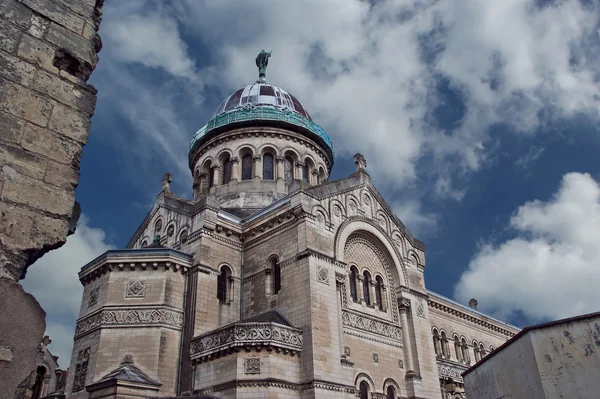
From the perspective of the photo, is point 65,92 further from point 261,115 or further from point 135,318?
point 261,115

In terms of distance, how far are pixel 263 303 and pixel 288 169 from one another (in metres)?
10.5

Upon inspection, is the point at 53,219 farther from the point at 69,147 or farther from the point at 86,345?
the point at 86,345

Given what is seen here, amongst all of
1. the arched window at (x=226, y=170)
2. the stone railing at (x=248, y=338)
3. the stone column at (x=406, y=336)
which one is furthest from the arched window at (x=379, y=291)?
the arched window at (x=226, y=170)

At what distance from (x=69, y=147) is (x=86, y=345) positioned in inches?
663

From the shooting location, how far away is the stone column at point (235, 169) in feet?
95.1

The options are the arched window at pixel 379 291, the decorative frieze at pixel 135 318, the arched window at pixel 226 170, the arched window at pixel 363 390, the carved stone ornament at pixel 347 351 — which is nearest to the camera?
the decorative frieze at pixel 135 318

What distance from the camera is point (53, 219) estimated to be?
4.83m

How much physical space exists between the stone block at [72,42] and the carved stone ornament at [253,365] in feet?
45.0

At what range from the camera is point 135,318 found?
19.6 metres

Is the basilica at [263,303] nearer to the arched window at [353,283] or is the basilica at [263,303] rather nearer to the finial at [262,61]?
the arched window at [353,283]

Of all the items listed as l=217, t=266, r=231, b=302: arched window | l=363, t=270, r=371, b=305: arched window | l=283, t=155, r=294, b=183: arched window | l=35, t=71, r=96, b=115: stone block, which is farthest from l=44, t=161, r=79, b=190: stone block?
l=283, t=155, r=294, b=183: arched window

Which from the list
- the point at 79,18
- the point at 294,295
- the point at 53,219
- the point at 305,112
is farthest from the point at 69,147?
the point at 305,112

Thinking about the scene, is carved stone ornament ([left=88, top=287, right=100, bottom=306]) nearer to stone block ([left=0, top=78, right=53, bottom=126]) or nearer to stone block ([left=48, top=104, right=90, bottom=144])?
stone block ([left=48, top=104, right=90, bottom=144])

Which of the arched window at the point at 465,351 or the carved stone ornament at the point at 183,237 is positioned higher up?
the carved stone ornament at the point at 183,237
